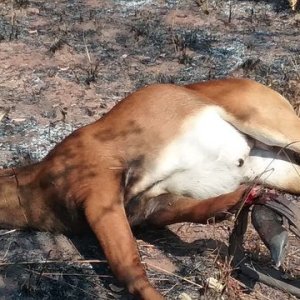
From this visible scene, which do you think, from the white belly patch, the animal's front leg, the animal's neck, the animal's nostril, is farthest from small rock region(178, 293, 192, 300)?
the animal's nostril

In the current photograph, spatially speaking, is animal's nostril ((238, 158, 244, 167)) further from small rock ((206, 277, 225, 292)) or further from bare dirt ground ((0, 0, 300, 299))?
small rock ((206, 277, 225, 292))

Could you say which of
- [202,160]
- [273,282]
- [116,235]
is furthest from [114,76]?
[273,282]

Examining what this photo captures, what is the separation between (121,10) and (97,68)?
5.03ft

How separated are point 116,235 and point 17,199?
2.87ft

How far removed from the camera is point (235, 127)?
18.2 ft

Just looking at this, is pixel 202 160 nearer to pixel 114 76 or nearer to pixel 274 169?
pixel 274 169

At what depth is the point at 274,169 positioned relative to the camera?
579cm

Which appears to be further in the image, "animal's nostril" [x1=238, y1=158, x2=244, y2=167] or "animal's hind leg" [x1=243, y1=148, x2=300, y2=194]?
"animal's hind leg" [x1=243, y1=148, x2=300, y2=194]

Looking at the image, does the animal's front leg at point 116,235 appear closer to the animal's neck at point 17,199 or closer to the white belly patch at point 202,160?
the white belly patch at point 202,160

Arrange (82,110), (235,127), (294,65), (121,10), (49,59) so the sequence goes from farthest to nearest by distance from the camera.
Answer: (121,10) → (49,59) → (294,65) → (82,110) → (235,127)

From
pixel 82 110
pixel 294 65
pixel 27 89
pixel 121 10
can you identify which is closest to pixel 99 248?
pixel 82 110

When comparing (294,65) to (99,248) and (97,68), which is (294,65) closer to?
(97,68)

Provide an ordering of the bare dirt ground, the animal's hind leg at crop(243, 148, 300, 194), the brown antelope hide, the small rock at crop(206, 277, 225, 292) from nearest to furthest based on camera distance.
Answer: the small rock at crop(206, 277, 225, 292) < the bare dirt ground < the brown antelope hide < the animal's hind leg at crop(243, 148, 300, 194)

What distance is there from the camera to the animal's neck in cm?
518
